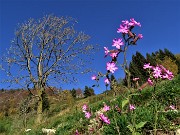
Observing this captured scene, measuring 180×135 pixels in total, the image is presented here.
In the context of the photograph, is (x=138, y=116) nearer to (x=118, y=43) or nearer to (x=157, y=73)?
(x=157, y=73)

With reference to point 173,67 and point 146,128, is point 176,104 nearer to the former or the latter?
point 146,128

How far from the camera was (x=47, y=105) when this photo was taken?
58.4 metres

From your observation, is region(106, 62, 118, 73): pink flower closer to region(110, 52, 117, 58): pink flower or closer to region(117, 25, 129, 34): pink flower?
region(110, 52, 117, 58): pink flower

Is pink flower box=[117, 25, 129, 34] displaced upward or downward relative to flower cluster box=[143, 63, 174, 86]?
upward

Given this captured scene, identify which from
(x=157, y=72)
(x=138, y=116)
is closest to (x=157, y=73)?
(x=157, y=72)

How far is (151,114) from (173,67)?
53962 mm

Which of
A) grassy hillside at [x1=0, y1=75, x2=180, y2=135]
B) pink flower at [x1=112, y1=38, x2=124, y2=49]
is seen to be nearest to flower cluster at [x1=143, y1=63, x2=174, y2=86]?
grassy hillside at [x1=0, y1=75, x2=180, y2=135]

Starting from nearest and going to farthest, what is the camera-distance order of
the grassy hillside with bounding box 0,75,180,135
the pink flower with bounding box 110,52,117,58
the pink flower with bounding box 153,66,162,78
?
the pink flower with bounding box 110,52,117,58 < the pink flower with bounding box 153,66,162,78 < the grassy hillside with bounding box 0,75,180,135

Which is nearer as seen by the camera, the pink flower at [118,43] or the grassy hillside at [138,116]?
the pink flower at [118,43]

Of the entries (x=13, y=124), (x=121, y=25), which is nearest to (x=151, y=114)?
(x=121, y=25)

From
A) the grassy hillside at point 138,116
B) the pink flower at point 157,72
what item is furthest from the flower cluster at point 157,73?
the grassy hillside at point 138,116

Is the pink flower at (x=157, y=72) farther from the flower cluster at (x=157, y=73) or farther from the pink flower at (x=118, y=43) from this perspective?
the pink flower at (x=118, y=43)

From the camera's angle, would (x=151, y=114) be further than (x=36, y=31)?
No

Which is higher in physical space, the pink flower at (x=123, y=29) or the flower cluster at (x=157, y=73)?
the pink flower at (x=123, y=29)
